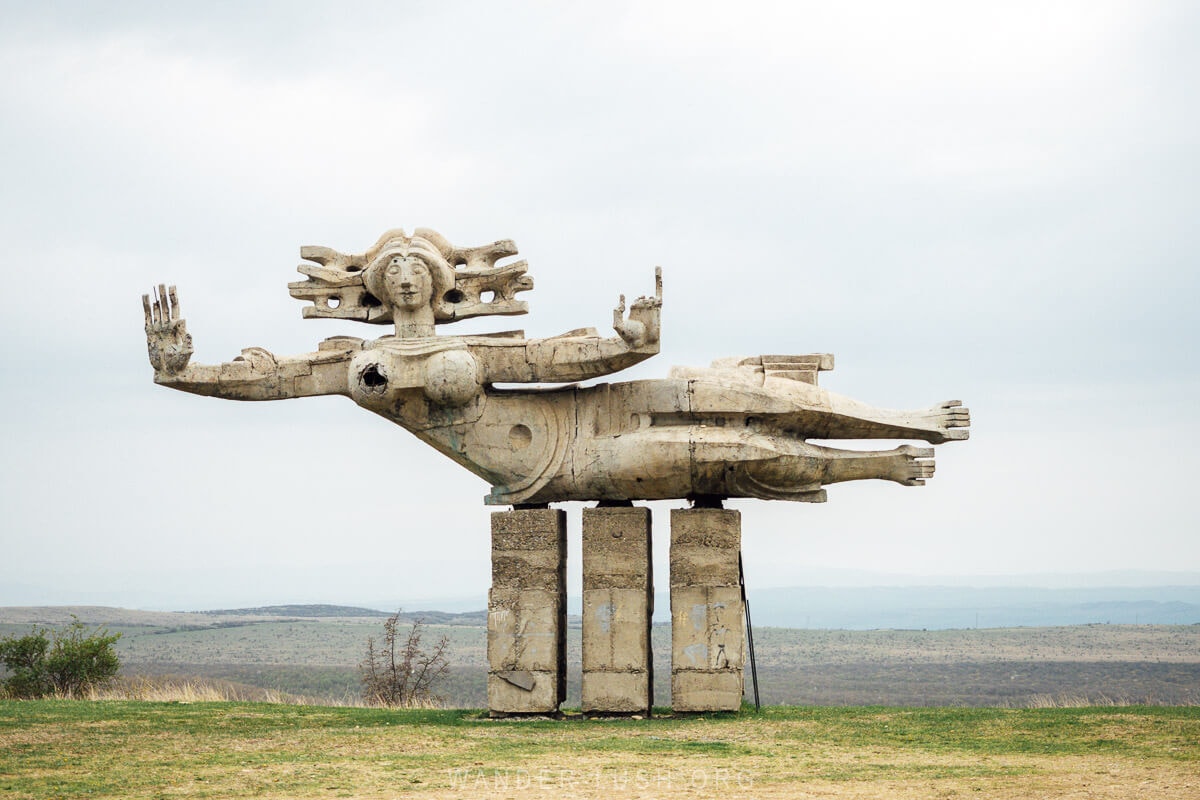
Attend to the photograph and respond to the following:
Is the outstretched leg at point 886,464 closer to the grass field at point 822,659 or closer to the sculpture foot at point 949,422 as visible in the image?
the sculpture foot at point 949,422

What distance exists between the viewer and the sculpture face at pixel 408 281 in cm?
1451

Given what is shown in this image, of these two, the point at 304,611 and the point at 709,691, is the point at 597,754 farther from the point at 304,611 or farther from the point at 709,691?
the point at 304,611

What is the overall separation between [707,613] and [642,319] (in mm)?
3057

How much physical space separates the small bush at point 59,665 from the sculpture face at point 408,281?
7.39 metres

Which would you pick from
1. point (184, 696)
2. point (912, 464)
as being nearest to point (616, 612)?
point (912, 464)

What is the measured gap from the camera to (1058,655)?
3881 cm

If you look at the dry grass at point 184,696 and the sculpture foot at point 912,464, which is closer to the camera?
the sculpture foot at point 912,464

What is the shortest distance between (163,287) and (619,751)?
641 centimetres

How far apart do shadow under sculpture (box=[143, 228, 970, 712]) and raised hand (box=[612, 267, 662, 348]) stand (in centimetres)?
37

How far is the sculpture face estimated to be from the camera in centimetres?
1451

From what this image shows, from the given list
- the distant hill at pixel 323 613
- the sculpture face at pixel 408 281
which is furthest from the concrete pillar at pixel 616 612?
the distant hill at pixel 323 613

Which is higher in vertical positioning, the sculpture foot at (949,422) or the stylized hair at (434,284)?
the stylized hair at (434,284)

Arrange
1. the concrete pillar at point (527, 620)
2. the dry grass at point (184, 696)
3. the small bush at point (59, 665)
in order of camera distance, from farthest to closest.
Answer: the small bush at point (59, 665), the dry grass at point (184, 696), the concrete pillar at point (527, 620)

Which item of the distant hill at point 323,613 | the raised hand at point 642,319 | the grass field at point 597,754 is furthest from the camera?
the distant hill at point 323,613
